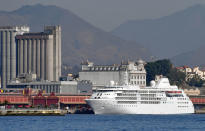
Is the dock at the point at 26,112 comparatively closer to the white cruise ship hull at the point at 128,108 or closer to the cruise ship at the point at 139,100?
the white cruise ship hull at the point at 128,108

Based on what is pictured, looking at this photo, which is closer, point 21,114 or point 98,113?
point 21,114

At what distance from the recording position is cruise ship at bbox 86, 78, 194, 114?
147750mm

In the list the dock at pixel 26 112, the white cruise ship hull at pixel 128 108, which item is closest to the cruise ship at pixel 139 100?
the white cruise ship hull at pixel 128 108

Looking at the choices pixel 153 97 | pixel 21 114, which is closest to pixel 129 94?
pixel 153 97

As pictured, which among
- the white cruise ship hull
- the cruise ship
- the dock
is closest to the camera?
the dock

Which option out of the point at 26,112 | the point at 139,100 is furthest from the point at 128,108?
the point at 26,112

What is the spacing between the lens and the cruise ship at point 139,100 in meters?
148

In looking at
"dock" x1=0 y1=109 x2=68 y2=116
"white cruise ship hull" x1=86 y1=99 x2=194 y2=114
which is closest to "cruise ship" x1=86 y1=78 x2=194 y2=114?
"white cruise ship hull" x1=86 y1=99 x2=194 y2=114

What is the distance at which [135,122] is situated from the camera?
118 m

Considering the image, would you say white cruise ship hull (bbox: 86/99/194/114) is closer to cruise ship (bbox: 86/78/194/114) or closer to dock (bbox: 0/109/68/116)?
cruise ship (bbox: 86/78/194/114)

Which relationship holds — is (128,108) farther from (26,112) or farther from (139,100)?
(26,112)

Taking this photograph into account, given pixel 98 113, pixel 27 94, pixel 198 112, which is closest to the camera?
pixel 98 113

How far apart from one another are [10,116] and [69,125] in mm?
28122

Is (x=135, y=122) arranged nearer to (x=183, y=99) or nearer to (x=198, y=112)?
(x=183, y=99)
